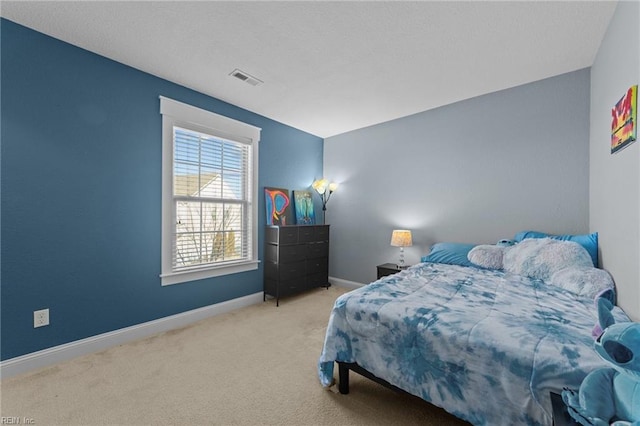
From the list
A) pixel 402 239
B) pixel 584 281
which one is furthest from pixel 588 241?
pixel 402 239

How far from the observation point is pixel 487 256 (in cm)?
266

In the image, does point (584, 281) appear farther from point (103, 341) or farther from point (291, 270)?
point (103, 341)

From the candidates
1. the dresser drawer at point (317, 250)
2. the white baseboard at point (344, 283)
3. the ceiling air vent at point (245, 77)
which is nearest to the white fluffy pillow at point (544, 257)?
the white baseboard at point (344, 283)

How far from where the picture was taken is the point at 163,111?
108 inches

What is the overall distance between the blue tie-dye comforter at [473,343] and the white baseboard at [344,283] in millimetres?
2247

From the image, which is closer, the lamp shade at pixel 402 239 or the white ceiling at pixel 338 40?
the white ceiling at pixel 338 40

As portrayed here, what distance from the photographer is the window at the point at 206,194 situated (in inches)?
111

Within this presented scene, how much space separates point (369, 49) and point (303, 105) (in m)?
1.30

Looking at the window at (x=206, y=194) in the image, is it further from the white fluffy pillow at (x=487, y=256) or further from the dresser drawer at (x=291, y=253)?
the white fluffy pillow at (x=487, y=256)

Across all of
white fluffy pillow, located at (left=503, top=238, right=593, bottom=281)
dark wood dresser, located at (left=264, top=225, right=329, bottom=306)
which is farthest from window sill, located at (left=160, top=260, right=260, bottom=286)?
white fluffy pillow, located at (left=503, top=238, right=593, bottom=281)

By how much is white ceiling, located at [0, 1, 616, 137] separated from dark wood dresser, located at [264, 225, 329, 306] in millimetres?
1805

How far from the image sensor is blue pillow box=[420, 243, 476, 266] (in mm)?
2850

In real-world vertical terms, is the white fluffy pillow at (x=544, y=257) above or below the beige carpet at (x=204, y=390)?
above

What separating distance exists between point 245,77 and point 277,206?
175 centimetres
